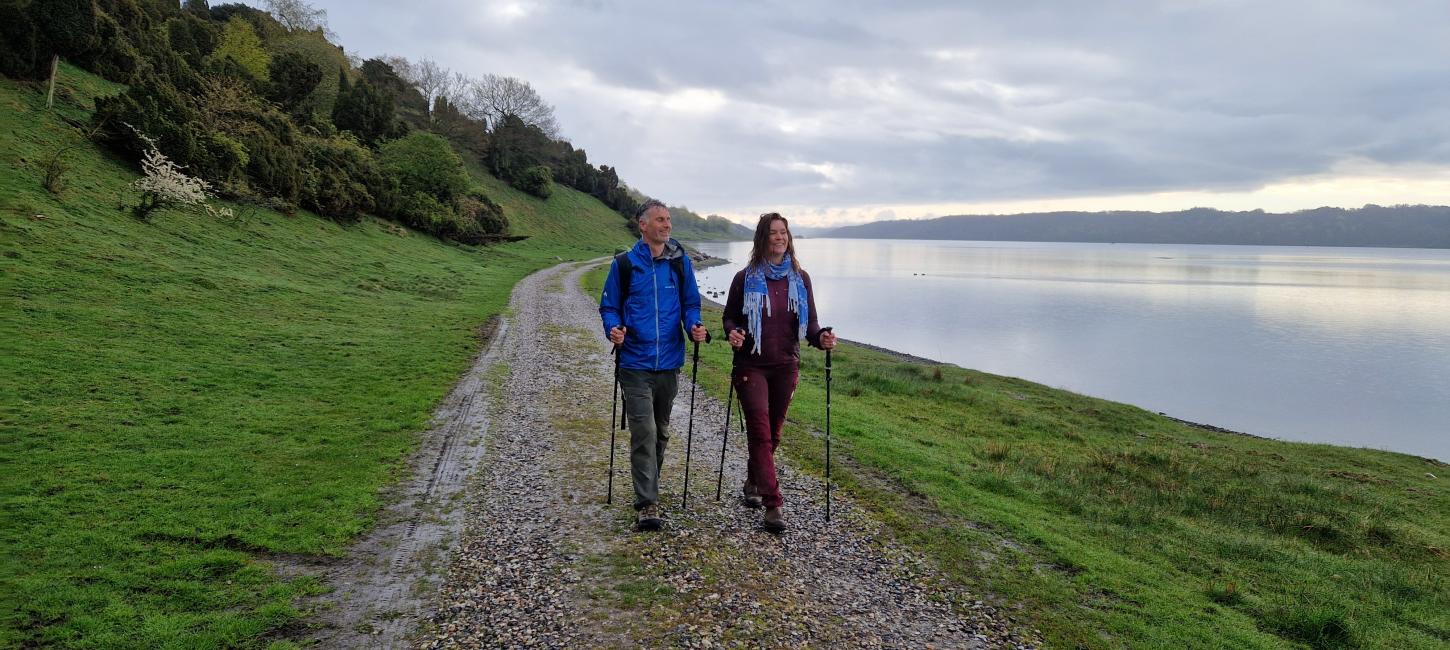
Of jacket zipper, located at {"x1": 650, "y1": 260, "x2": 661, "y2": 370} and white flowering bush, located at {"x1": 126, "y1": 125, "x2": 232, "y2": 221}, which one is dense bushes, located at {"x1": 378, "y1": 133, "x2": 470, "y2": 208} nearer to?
white flowering bush, located at {"x1": 126, "y1": 125, "x2": 232, "y2": 221}

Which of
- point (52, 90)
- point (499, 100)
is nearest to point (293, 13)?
point (499, 100)

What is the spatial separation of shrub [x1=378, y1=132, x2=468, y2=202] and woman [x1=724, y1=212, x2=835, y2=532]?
47.0 meters

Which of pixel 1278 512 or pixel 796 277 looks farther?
pixel 1278 512

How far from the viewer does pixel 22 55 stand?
2278 cm

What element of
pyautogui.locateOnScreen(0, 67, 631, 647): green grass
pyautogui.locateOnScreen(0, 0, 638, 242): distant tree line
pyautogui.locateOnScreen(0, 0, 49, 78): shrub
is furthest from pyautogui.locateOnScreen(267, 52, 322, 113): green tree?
pyautogui.locateOnScreen(0, 67, 631, 647): green grass

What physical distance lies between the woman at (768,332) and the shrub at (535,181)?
79.3 m

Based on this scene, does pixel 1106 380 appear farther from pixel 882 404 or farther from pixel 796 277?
pixel 796 277

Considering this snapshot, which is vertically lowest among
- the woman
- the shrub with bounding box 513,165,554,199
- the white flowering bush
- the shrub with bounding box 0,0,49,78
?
the woman

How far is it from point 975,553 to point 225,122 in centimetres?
3501

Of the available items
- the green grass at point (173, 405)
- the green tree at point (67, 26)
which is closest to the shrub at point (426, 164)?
the green tree at point (67, 26)

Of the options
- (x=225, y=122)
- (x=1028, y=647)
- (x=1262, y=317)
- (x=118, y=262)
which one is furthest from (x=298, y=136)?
(x=1262, y=317)

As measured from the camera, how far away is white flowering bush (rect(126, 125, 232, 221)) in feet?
66.8

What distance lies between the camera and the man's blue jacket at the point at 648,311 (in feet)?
20.3

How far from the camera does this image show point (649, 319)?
245 inches
